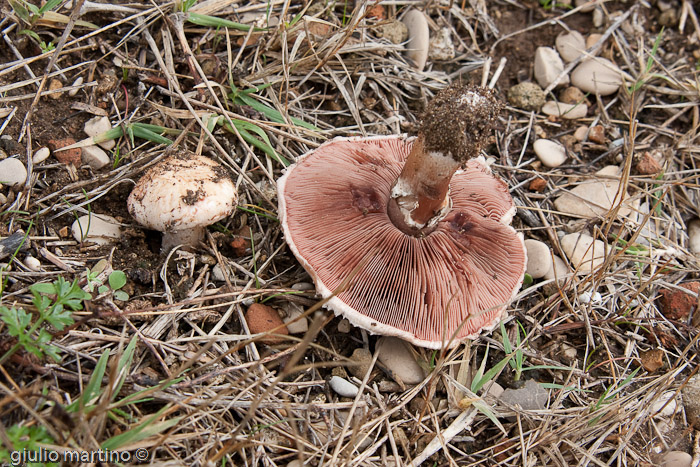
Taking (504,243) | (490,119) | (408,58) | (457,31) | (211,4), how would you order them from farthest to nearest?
(457,31)
(408,58)
(211,4)
(504,243)
(490,119)

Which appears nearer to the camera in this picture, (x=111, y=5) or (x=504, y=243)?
(x=504, y=243)

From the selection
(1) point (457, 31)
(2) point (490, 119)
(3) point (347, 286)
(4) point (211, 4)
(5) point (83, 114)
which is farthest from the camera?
(1) point (457, 31)

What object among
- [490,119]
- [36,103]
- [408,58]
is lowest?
[36,103]

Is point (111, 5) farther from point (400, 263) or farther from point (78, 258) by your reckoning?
point (400, 263)

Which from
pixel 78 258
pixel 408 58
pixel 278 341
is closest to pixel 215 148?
pixel 78 258

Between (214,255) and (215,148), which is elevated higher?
(215,148)

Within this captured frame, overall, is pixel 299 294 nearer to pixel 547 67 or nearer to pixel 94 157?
pixel 94 157

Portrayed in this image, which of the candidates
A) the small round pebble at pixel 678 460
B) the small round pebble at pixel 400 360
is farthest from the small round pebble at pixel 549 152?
the small round pebble at pixel 678 460
